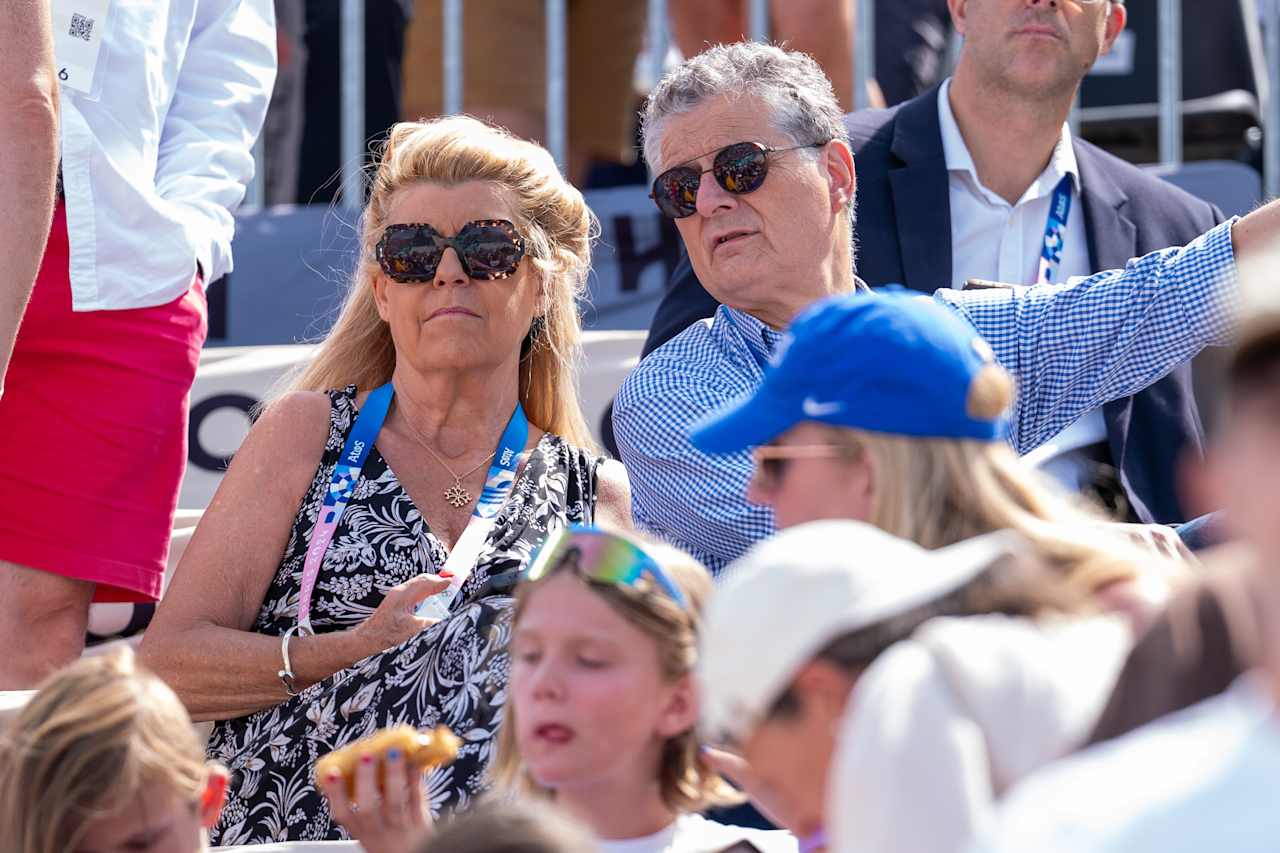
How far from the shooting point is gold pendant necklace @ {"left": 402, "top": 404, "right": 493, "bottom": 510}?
3320 millimetres

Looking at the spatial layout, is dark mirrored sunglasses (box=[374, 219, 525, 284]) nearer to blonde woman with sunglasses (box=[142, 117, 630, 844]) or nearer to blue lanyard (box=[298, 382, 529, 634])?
blonde woman with sunglasses (box=[142, 117, 630, 844])

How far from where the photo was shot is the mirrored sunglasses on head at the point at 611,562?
2.19m

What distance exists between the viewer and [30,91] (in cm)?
285

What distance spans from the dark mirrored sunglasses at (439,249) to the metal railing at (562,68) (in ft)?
6.40

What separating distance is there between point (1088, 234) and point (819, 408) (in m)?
2.23

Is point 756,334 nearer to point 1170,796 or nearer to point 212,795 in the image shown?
point 212,795

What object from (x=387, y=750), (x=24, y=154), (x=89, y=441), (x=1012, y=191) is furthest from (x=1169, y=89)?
(x=387, y=750)

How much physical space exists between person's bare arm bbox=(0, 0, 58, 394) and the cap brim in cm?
124

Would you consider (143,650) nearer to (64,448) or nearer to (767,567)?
(64,448)

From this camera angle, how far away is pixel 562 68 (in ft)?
18.0

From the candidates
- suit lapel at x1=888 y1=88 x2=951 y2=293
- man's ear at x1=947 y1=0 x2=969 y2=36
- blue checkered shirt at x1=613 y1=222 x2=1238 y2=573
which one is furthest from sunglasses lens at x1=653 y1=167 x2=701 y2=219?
man's ear at x1=947 y1=0 x2=969 y2=36

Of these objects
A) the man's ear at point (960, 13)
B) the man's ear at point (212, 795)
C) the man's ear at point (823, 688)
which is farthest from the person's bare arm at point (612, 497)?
the man's ear at point (823, 688)

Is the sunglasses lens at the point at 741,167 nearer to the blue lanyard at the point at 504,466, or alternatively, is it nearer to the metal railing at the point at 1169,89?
Answer: the blue lanyard at the point at 504,466

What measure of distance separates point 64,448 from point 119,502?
13cm
